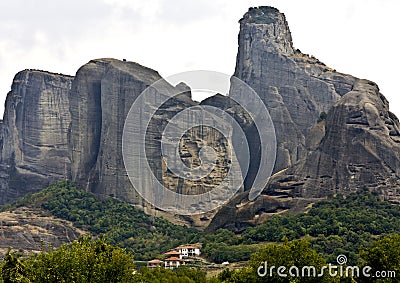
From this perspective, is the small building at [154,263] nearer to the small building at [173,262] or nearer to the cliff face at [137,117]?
the small building at [173,262]

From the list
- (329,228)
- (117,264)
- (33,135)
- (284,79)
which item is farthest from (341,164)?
(33,135)

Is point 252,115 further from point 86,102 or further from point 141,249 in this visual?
point 141,249

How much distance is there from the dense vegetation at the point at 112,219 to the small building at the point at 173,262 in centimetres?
1836

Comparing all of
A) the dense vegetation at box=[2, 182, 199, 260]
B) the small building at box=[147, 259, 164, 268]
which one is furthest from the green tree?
the dense vegetation at box=[2, 182, 199, 260]

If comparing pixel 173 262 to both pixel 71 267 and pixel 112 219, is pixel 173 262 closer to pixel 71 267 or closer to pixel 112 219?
pixel 112 219

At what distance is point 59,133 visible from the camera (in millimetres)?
175500

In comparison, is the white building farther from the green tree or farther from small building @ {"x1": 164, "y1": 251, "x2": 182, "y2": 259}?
the green tree

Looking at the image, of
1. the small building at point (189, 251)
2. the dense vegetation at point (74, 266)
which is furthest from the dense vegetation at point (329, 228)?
the dense vegetation at point (74, 266)

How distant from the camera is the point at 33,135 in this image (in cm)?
17225

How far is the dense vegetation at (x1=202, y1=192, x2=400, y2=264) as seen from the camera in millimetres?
96250

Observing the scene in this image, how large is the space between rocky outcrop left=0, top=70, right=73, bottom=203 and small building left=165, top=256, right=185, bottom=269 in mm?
64311

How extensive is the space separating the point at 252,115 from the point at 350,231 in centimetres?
6681

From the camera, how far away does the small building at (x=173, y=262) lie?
346 feet

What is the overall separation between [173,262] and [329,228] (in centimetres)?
2163
